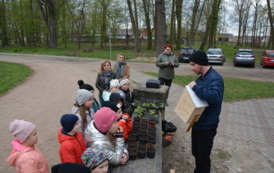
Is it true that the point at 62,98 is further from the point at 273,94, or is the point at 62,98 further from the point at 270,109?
the point at 273,94

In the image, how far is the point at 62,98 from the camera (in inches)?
287

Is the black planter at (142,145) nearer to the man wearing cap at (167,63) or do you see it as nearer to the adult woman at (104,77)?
the adult woman at (104,77)

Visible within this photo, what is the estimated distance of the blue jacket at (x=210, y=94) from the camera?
2424 mm

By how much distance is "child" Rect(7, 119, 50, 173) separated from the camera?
6.89 ft

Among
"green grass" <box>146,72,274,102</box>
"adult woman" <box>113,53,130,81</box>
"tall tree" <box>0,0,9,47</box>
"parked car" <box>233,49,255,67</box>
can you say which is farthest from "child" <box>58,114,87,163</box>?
"tall tree" <box>0,0,9,47</box>

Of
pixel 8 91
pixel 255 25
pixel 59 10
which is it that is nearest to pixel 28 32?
pixel 59 10

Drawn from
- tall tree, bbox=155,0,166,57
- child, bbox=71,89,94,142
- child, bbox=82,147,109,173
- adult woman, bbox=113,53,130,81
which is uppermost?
tall tree, bbox=155,0,166,57

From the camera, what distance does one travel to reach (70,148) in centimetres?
239

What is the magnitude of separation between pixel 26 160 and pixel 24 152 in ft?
0.30

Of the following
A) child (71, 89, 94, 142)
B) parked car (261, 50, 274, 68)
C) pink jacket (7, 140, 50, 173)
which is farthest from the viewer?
parked car (261, 50, 274, 68)

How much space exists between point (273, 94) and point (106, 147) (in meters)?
8.49

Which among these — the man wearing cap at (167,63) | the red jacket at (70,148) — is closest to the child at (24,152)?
the red jacket at (70,148)

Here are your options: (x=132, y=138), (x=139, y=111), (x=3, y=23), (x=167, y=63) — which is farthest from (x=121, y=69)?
(x=3, y=23)

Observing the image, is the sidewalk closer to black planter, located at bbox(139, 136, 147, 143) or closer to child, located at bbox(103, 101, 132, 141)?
black planter, located at bbox(139, 136, 147, 143)
